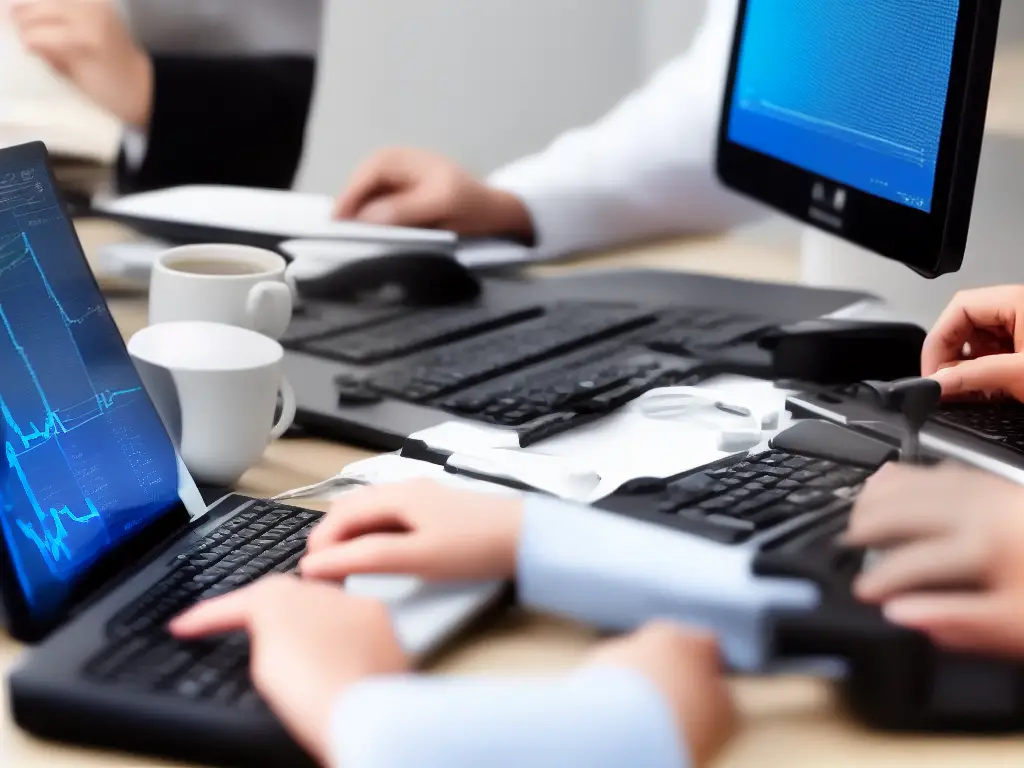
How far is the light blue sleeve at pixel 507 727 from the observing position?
0.39 metres

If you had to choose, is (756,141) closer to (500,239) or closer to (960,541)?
(500,239)

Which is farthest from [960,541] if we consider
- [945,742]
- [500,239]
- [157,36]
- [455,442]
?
[157,36]

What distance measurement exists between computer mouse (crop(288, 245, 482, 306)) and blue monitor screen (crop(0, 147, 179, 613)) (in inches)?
16.1

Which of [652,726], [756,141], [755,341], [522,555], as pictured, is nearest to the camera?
[652,726]

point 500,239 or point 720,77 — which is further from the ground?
point 720,77

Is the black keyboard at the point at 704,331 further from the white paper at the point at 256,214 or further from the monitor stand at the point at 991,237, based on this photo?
the white paper at the point at 256,214

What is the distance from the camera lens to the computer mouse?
1067 mm

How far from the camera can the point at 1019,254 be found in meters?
0.97

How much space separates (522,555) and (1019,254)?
61 centimetres

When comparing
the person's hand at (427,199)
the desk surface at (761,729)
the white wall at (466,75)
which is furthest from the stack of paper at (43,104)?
the desk surface at (761,729)

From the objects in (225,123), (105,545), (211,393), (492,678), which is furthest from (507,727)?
(225,123)

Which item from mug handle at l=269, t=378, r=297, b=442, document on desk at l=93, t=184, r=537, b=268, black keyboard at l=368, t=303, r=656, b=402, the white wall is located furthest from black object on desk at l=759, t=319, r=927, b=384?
the white wall

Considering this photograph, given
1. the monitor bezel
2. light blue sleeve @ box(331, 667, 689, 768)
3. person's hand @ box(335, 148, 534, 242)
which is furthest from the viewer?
person's hand @ box(335, 148, 534, 242)

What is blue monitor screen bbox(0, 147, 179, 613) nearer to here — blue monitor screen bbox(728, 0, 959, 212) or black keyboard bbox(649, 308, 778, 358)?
black keyboard bbox(649, 308, 778, 358)
